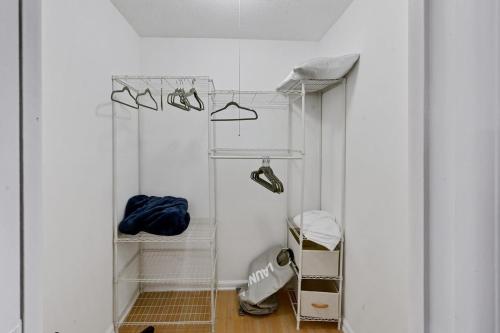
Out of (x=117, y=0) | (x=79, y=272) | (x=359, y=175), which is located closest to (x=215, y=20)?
(x=117, y=0)

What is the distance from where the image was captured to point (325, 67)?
5.94ft

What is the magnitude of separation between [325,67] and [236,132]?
98cm

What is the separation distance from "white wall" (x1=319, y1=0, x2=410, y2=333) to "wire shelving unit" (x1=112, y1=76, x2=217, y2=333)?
0.99m

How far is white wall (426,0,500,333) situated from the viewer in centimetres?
38

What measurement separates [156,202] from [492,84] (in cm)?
207

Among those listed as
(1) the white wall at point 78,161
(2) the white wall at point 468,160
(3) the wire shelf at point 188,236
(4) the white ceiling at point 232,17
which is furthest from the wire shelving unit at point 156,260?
(2) the white wall at point 468,160

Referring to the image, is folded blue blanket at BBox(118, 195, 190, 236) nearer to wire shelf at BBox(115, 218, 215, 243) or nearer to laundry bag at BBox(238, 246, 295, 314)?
wire shelf at BBox(115, 218, 215, 243)

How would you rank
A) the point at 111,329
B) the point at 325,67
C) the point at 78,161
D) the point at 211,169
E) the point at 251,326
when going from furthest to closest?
the point at 211,169, the point at 251,326, the point at 111,329, the point at 325,67, the point at 78,161

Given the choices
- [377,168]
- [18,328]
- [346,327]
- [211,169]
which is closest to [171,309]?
[211,169]

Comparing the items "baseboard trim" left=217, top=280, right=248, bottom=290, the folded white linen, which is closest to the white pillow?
the folded white linen

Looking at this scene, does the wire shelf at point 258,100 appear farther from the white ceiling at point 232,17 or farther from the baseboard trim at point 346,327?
the baseboard trim at point 346,327

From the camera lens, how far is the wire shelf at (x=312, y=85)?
2.03m

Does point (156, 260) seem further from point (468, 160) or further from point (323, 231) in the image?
point (468, 160)

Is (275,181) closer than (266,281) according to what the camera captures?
Yes
